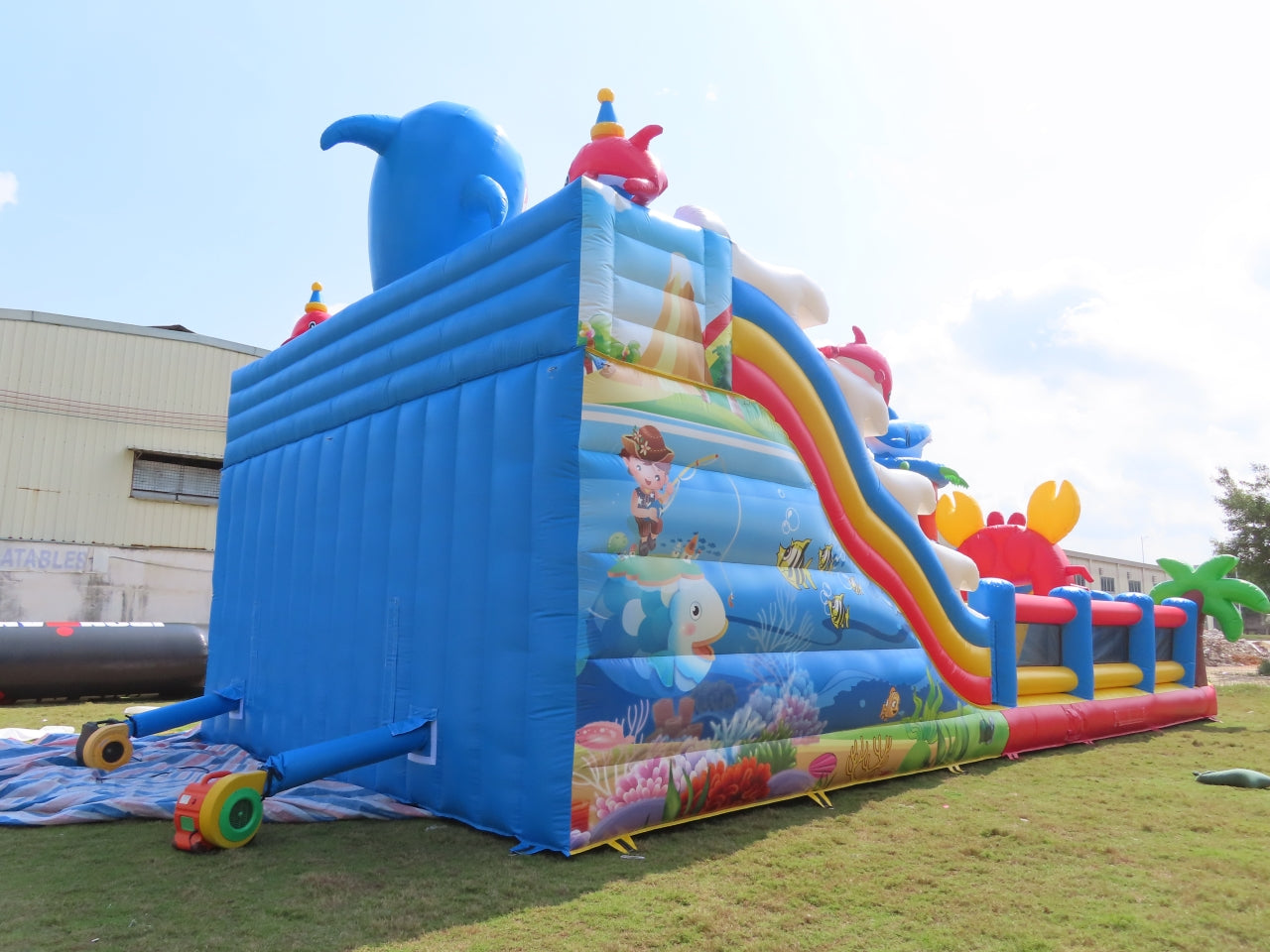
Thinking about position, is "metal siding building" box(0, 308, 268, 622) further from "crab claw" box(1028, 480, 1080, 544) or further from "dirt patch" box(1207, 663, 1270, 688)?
"dirt patch" box(1207, 663, 1270, 688)

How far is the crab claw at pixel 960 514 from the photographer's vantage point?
7.86 metres

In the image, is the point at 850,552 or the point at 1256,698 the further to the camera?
the point at 1256,698

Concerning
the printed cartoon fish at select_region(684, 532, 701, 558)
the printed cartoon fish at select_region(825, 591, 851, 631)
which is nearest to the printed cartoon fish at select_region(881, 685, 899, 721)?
the printed cartoon fish at select_region(825, 591, 851, 631)

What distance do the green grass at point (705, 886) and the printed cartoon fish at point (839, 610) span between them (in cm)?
79

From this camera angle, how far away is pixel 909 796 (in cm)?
424

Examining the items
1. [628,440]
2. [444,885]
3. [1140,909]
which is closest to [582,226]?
[628,440]

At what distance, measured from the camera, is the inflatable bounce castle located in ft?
10.8

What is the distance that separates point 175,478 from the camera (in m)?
13.3

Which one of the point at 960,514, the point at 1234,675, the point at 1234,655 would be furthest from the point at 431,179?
the point at 1234,655

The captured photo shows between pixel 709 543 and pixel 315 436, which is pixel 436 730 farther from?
pixel 315 436

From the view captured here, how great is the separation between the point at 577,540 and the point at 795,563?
129 centimetres

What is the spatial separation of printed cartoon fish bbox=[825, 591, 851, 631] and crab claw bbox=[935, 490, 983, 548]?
382 centimetres

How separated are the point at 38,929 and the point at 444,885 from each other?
3.50ft

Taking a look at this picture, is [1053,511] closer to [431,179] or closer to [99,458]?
[431,179]
